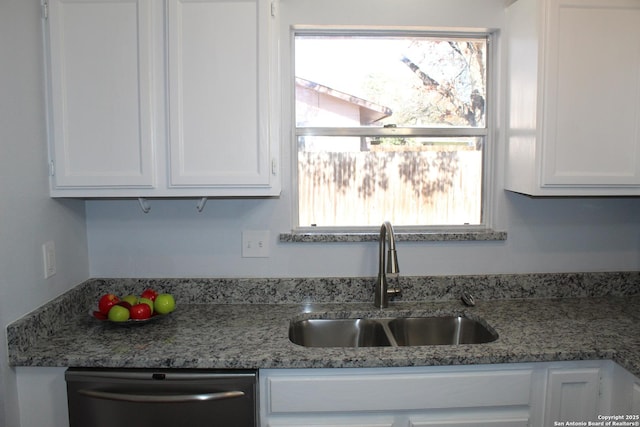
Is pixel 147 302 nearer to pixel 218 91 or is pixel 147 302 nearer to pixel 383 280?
pixel 218 91

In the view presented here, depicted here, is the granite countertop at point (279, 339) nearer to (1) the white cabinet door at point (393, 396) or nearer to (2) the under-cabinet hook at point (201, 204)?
(1) the white cabinet door at point (393, 396)

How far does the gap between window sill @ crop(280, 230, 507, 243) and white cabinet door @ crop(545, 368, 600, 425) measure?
694 millimetres

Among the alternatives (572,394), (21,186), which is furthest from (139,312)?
(572,394)

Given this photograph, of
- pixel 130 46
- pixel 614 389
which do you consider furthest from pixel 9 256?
pixel 614 389

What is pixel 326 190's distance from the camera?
2279 mm

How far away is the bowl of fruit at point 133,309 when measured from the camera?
1847mm

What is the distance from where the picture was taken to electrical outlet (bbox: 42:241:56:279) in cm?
181

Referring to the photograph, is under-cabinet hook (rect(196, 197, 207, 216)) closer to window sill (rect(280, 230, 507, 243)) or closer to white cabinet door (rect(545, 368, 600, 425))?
window sill (rect(280, 230, 507, 243))

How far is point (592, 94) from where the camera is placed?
1.93m

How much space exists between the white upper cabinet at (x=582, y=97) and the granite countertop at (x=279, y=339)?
1.66 feet

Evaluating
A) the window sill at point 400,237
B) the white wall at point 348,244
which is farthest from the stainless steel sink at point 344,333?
the window sill at point 400,237

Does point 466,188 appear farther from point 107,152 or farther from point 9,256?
point 9,256

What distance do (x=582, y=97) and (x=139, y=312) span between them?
6.11 ft

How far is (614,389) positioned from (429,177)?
1.09 meters
